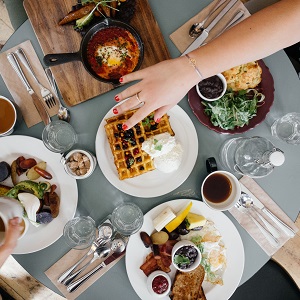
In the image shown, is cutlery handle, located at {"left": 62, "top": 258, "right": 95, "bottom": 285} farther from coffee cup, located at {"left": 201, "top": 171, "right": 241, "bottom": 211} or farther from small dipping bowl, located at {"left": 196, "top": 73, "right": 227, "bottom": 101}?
small dipping bowl, located at {"left": 196, "top": 73, "right": 227, "bottom": 101}

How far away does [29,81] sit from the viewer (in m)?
1.97

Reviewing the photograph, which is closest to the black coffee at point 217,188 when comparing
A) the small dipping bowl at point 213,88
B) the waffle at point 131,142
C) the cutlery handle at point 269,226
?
the cutlery handle at point 269,226

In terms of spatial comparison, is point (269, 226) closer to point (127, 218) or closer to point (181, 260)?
point (181, 260)

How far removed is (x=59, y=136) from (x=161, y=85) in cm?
66

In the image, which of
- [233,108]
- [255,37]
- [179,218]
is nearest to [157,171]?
[179,218]

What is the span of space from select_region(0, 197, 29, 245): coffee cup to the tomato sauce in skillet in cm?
81

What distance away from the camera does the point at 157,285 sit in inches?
75.3

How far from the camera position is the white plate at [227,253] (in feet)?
6.43

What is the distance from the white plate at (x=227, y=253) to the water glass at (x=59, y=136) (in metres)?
0.58

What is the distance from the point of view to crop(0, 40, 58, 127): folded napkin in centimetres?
196

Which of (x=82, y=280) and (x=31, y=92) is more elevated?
(x=31, y=92)

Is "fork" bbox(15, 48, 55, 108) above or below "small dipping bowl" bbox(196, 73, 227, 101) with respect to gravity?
above

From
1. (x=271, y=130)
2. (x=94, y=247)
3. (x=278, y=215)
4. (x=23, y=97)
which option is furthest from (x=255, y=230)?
(x=23, y=97)

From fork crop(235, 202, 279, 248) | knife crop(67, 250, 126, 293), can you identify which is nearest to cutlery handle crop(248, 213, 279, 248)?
fork crop(235, 202, 279, 248)
